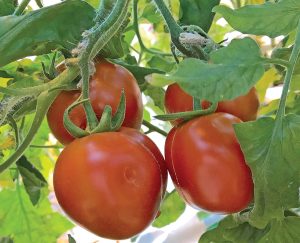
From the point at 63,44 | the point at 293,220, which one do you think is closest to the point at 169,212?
the point at 293,220

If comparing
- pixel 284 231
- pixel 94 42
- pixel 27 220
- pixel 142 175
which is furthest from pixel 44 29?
pixel 27 220

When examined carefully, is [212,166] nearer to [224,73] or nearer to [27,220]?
[224,73]

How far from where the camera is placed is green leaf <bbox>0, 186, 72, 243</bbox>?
89 centimetres

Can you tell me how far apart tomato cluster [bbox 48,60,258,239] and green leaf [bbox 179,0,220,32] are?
0.19 m

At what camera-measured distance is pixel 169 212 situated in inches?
36.6

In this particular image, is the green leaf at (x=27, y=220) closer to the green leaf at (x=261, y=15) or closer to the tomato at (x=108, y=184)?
the tomato at (x=108, y=184)

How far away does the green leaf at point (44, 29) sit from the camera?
49 cm

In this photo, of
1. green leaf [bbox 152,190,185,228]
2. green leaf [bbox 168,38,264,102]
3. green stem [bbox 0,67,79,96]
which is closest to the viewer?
green leaf [bbox 168,38,264,102]

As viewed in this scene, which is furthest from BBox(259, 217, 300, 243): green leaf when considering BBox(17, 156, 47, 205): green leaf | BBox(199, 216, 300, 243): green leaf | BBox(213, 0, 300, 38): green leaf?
BBox(17, 156, 47, 205): green leaf

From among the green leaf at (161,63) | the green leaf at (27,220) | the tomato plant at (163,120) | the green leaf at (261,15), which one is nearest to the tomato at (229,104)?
the tomato plant at (163,120)

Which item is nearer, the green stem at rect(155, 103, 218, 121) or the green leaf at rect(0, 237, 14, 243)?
the green stem at rect(155, 103, 218, 121)

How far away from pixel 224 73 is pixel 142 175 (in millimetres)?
111

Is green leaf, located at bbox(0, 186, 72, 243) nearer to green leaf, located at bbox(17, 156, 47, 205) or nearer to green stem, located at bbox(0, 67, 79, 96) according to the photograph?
green leaf, located at bbox(17, 156, 47, 205)

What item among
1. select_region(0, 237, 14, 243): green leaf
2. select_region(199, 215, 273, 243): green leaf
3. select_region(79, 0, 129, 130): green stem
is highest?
select_region(79, 0, 129, 130): green stem
